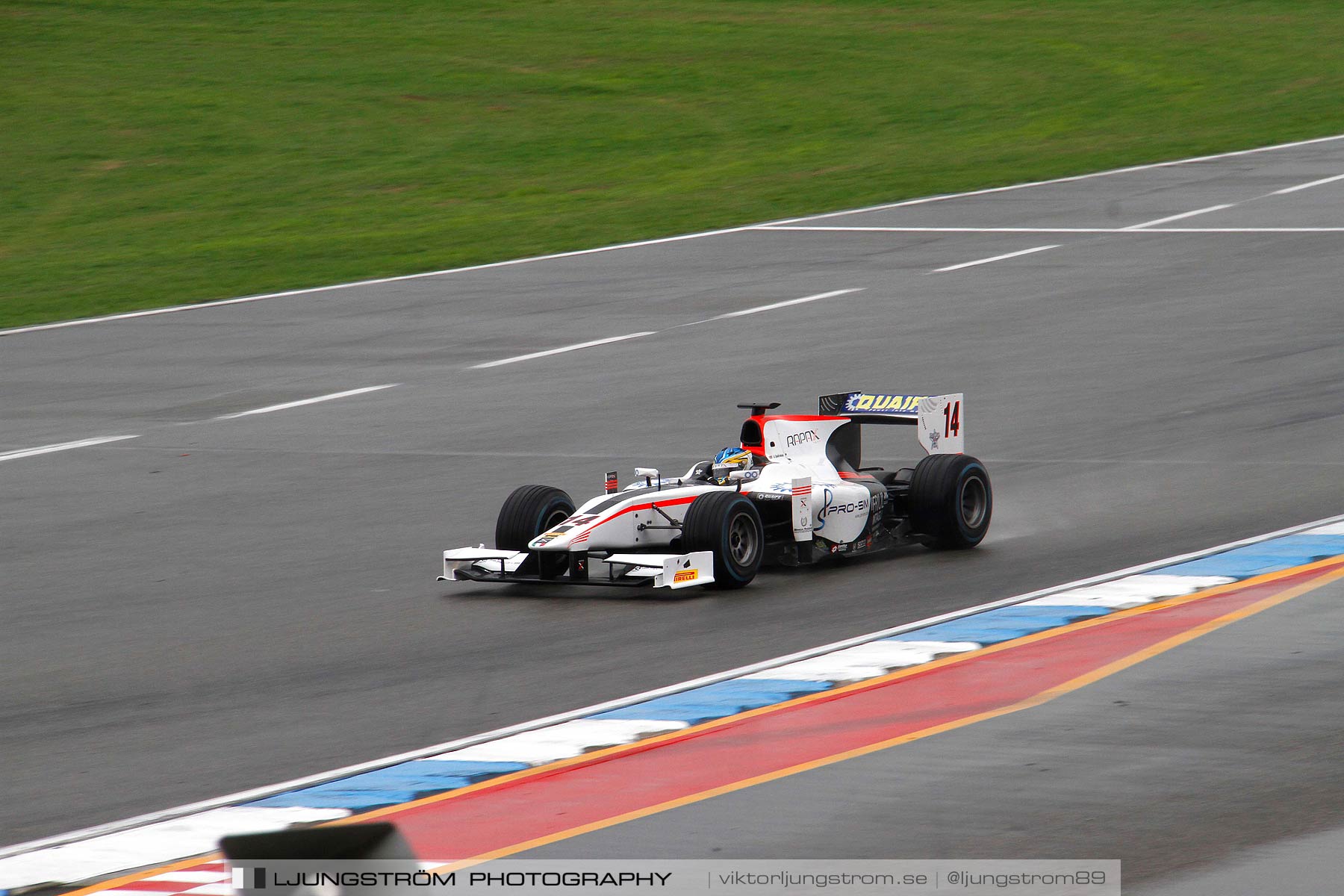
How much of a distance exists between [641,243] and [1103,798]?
→ 21541mm

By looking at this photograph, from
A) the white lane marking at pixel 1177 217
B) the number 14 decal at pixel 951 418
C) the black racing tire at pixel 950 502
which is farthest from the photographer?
the white lane marking at pixel 1177 217

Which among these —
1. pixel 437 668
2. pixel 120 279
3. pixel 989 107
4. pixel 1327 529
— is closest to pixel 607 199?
pixel 120 279

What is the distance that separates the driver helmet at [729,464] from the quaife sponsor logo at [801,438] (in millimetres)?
248

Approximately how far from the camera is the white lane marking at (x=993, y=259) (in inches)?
970

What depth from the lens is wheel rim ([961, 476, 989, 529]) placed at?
1173 cm

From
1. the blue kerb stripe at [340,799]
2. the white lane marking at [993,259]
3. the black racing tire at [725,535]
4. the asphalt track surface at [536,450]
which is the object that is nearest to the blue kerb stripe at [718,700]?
the asphalt track surface at [536,450]

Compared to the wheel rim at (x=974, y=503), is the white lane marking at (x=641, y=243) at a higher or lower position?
higher

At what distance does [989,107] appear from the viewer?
40.4 metres

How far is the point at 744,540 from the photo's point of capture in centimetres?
1072

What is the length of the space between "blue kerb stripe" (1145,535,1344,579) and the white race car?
4.55 feet

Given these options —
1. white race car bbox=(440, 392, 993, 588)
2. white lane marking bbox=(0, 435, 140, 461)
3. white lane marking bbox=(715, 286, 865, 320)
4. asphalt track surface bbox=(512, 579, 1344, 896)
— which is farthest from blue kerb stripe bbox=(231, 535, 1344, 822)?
white lane marking bbox=(715, 286, 865, 320)

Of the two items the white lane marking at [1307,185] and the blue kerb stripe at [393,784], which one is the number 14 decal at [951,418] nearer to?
the blue kerb stripe at [393,784]

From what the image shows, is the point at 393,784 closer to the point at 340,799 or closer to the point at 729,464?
the point at 340,799

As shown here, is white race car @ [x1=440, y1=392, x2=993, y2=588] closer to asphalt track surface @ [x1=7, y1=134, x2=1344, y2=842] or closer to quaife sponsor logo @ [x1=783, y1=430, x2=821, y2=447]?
quaife sponsor logo @ [x1=783, y1=430, x2=821, y2=447]
